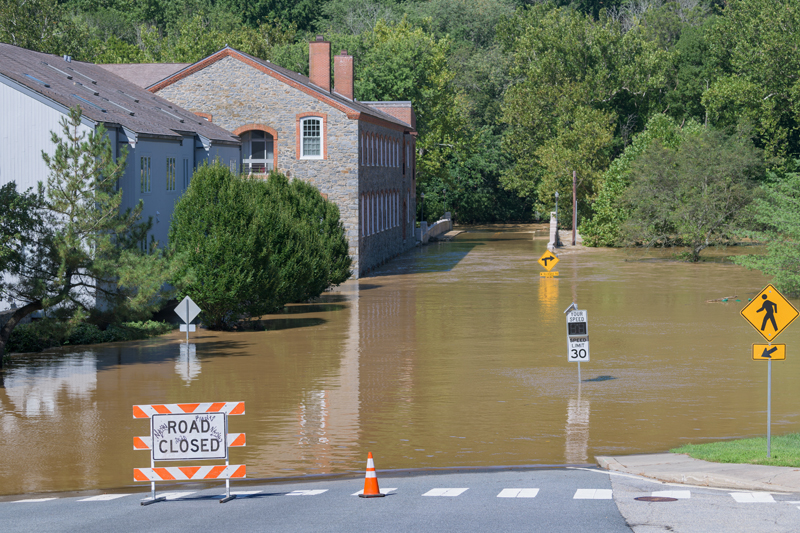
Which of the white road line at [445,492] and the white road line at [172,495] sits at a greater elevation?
the white road line at [445,492]

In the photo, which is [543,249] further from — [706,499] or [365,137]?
[706,499]

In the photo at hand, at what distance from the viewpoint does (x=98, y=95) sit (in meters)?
38.8

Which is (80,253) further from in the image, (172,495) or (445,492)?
(445,492)

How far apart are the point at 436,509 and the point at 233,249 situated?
22.0 meters

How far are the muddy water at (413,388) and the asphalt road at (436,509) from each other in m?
2.12

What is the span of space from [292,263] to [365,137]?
20900 mm

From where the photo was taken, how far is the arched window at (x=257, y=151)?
54.0 metres

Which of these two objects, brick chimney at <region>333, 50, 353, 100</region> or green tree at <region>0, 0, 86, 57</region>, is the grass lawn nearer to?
brick chimney at <region>333, 50, 353, 100</region>

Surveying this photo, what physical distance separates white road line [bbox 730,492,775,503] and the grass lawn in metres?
1.93

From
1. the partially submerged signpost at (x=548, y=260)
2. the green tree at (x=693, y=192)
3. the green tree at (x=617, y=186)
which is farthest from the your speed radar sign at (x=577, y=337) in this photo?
the green tree at (x=617, y=186)

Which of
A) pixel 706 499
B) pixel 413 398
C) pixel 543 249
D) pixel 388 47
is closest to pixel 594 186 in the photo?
pixel 543 249

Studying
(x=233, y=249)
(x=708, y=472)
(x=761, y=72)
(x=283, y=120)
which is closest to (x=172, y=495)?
(x=708, y=472)

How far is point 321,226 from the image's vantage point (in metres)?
43.8

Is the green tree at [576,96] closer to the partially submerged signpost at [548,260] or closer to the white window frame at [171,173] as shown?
the partially submerged signpost at [548,260]
